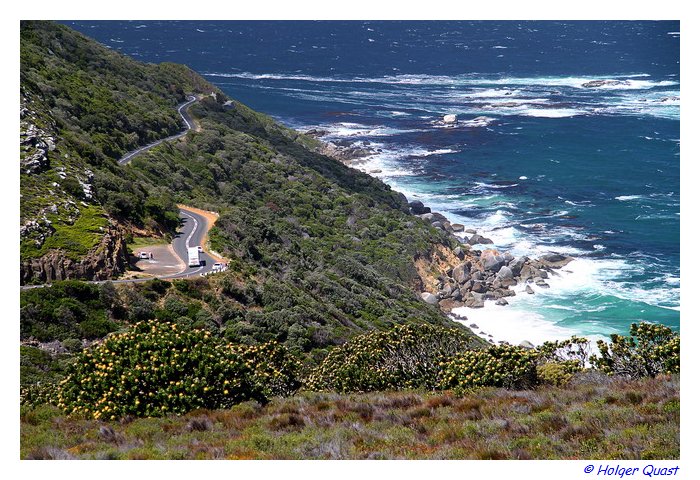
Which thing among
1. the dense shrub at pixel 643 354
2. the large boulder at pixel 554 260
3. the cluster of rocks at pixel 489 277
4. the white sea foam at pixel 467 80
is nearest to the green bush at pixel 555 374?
the dense shrub at pixel 643 354

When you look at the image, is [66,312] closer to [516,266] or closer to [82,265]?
[82,265]

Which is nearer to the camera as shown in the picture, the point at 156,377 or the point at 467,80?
the point at 156,377

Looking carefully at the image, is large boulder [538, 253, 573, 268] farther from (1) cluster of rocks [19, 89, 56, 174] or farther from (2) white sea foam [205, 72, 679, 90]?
(2) white sea foam [205, 72, 679, 90]

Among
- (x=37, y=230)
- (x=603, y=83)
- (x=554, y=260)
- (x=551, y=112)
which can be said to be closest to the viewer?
(x=37, y=230)

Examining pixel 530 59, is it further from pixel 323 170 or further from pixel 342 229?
pixel 342 229

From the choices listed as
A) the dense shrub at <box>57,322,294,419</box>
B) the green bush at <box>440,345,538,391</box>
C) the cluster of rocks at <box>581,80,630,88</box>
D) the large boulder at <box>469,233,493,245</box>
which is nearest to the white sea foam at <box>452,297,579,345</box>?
the large boulder at <box>469,233,493,245</box>

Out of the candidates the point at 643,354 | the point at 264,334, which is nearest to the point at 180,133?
the point at 264,334

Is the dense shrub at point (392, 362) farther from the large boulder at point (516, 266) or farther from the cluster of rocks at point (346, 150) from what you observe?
the cluster of rocks at point (346, 150)
